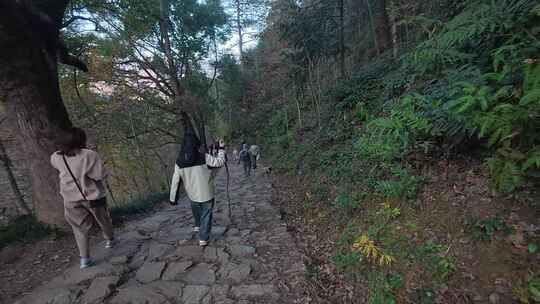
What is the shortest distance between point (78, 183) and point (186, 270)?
175 centimetres

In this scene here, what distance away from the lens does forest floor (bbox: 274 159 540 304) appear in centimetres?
195

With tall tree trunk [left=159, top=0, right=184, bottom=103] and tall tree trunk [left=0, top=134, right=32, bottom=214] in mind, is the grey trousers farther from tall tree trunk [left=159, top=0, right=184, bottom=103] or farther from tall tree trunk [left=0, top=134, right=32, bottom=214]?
tall tree trunk [left=159, top=0, right=184, bottom=103]

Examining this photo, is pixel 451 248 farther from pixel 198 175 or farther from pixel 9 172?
pixel 9 172

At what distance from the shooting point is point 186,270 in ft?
10.2

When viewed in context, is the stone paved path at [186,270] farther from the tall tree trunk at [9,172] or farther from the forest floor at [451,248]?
the tall tree trunk at [9,172]

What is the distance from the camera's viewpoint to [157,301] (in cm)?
252

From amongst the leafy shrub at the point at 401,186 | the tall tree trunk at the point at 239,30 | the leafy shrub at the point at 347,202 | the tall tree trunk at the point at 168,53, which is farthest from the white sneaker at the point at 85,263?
the tall tree trunk at the point at 239,30

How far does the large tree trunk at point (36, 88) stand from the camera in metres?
3.38

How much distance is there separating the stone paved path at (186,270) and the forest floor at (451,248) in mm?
509

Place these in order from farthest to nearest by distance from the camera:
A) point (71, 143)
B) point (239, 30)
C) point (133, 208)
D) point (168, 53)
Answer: point (239, 30) < point (168, 53) < point (133, 208) < point (71, 143)

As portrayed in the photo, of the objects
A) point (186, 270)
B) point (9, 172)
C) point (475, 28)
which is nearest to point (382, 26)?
point (475, 28)

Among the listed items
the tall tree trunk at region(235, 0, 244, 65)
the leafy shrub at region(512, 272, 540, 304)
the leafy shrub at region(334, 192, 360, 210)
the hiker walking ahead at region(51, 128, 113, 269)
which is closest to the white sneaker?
the hiker walking ahead at region(51, 128, 113, 269)

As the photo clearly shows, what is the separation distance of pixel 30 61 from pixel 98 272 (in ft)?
10.6

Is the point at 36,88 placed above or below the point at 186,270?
above
